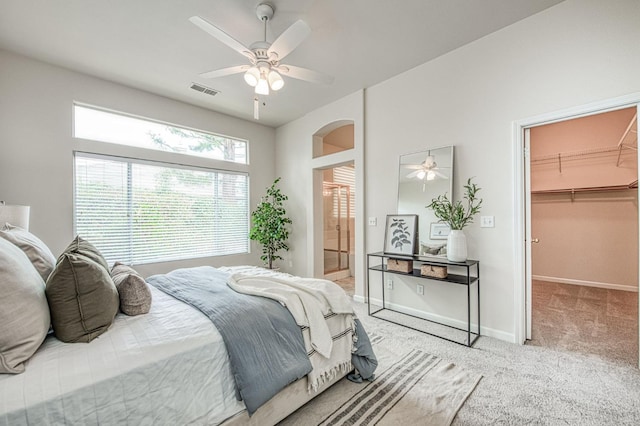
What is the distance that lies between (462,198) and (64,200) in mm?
4575

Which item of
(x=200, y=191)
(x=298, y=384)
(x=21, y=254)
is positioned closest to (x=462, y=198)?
(x=298, y=384)

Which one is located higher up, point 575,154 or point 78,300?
point 575,154

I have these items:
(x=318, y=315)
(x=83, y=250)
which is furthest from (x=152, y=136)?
(x=318, y=315)

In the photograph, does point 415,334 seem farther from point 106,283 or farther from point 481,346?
point 106,283

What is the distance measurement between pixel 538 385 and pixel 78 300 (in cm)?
288

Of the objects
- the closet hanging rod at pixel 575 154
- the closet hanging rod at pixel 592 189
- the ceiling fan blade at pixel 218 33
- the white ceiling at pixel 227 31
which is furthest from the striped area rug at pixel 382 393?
the closet hanging rod at pixel 575 154

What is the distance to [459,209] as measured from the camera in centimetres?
280

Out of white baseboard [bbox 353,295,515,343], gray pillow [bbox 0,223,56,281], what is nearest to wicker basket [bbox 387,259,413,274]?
white baseboard [bbox 353,295,515,343]

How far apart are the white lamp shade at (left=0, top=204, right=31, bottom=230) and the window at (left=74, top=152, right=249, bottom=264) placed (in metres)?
1.01

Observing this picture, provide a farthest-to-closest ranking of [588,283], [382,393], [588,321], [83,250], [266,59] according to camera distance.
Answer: [588,283]
[588,321]
[266,59]
[382,393]
[83,250]

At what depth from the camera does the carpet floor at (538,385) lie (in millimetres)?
1646

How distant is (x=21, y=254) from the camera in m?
1.32

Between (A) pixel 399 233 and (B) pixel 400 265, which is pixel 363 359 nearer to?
(B) pixel 400 265

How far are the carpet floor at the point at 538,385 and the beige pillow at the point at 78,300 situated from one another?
123 centimetres
